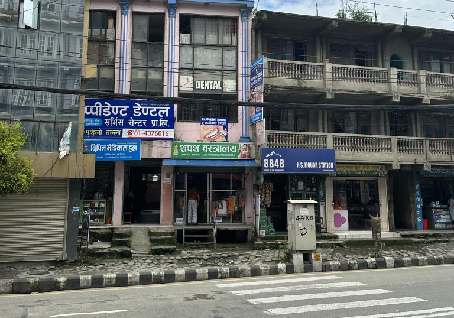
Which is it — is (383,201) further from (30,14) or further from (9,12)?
(9,12)

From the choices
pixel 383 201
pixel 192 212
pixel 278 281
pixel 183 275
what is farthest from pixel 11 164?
pixel 383 201

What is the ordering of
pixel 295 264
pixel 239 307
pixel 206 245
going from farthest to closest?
pixel 206 245, pixel 295 264, pixel 239 307

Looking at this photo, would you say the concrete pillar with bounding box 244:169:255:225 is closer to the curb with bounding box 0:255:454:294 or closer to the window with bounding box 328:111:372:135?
the window with bounding box 328:111:372:135

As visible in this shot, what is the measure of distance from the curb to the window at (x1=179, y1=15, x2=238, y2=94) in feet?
32.0

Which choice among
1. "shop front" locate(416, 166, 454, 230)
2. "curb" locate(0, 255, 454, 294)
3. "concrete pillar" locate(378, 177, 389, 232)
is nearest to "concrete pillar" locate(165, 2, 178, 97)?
"curb" locate(0, 255, 454, 294)

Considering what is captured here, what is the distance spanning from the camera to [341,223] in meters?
20.2

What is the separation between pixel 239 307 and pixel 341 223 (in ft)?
44.0

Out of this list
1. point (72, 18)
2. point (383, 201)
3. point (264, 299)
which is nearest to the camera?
point (264, 299)

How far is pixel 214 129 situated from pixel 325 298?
1200 cm

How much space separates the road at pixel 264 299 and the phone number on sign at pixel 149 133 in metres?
8.88

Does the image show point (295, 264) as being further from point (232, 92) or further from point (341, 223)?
point (232, 92)

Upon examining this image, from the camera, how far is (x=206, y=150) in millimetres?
18547

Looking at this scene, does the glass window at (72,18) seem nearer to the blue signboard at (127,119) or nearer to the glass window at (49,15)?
the glass window at (49,15)

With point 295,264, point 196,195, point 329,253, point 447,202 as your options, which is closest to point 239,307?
point 295,264
